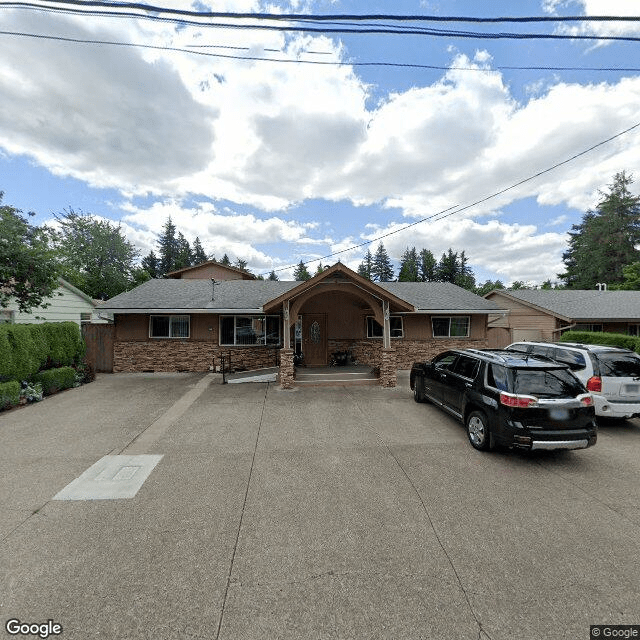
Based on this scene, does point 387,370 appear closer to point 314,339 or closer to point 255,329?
point 314,339

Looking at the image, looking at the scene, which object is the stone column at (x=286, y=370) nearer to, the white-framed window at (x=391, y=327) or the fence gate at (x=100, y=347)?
the white-framed window at (x=391, y=327)

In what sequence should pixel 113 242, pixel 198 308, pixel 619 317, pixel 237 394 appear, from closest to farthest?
pixel 237 394, pixel 198 308, pixel 619 317, pixel 113 242

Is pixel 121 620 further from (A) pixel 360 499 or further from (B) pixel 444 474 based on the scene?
(B) pixel 444 474

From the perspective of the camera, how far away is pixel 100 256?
32.0 meters

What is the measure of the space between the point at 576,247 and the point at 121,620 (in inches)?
2370

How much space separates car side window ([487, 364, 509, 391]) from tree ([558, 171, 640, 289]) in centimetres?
4558

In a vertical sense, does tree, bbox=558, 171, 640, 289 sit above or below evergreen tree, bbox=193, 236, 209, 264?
below

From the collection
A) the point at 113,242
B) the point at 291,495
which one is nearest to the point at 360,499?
the point at 291,495

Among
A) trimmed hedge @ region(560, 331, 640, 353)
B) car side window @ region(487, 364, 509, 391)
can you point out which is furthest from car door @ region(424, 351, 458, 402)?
trimmed hedge @ region(560, 331, 640, 353)

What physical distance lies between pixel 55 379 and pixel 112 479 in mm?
7437

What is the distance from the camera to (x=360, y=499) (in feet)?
13.2

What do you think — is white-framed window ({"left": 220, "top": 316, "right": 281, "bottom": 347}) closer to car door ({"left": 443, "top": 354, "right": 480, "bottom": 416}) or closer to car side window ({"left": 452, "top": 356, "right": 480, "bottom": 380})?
car door ({"left": 443, "top": 354, "right": 480, "bottom": 416})

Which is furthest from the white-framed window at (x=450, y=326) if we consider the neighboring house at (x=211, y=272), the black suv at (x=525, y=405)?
the neighboring house at (x=211, y=272)

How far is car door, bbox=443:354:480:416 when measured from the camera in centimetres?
614
